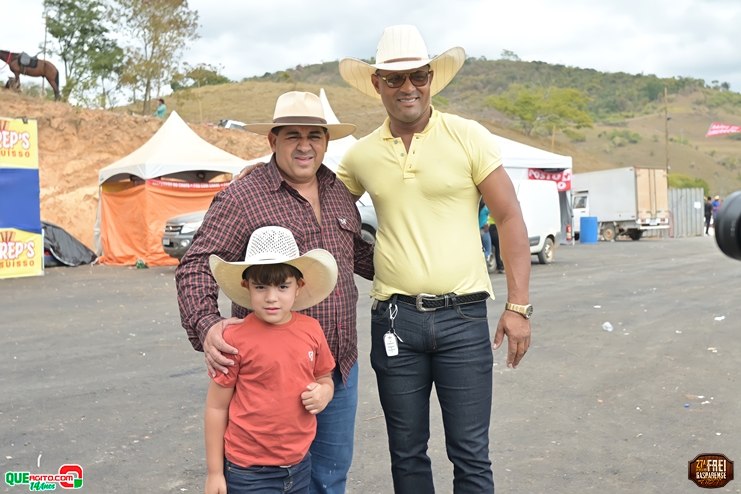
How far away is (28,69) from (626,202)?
25.2 m

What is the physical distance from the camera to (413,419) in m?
2.83

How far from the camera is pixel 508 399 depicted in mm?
5215

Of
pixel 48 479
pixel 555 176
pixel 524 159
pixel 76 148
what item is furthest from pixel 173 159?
pixel 48 479

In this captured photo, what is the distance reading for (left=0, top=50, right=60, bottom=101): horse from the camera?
27797mm

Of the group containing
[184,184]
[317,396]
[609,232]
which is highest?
[184,184]

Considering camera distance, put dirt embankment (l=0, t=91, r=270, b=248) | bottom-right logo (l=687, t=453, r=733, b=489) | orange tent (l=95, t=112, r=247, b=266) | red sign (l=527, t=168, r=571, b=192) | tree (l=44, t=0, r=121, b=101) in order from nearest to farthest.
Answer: bottom-right logo (l=687, t=453, r=733, b=489), orange tent (l=95, t=112, r=247, b=266), red sign (l=527, t=168, r=571, b=192), dirt embankment (l=0, t=91, r=270, b=248), tree (l=44, t=0, r=121, b=101)

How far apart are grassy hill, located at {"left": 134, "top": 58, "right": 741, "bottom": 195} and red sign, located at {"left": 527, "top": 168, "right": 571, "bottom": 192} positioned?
21198 millimetres

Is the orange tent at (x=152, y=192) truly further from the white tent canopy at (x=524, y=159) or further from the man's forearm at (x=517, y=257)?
the man's forearm at (x=517, y=257)

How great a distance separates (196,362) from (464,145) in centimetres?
444

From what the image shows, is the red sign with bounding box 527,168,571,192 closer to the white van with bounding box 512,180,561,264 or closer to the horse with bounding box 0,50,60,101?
the white van with bounding box 512,180,561,264

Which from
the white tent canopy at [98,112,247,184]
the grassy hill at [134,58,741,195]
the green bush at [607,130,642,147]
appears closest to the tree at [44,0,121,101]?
the grassy hill at [134,58,741,195]

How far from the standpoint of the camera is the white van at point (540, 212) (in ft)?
48.8

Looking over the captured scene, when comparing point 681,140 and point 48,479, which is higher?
point 681,140

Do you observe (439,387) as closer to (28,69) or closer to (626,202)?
(626,202)
